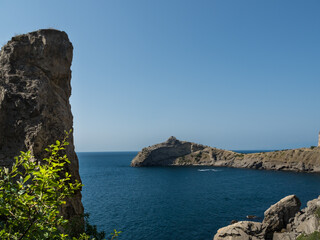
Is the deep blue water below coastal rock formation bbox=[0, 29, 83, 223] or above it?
below

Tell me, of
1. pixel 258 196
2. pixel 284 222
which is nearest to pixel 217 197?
pixel 258 196

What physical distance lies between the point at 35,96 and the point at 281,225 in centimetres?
4597

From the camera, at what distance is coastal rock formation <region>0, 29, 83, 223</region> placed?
22031 mm

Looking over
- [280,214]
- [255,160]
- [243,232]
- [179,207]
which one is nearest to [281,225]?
[280,214]

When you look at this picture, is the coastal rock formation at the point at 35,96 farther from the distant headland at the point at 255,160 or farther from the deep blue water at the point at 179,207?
the distant headland at the point at 255,160

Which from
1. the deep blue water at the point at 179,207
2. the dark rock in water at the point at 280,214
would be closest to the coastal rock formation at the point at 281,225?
the dark rock in water at the point at 280,214

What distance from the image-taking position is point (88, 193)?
8244cm

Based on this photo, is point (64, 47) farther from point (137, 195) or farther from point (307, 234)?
point (137, 195)

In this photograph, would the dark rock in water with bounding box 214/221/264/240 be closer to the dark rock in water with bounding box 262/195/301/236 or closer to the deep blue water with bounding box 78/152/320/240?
the dark rock in water with bounding box 262/195/301/236

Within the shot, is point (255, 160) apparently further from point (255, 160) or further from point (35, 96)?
point (35, 96)

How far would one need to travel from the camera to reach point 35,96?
23703 millimetres

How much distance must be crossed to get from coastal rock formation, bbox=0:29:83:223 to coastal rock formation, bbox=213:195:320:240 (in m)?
A: 26.0

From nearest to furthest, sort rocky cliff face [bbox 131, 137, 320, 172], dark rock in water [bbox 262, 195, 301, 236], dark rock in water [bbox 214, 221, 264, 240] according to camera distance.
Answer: dark rock in water [bbox 214, 221, 264, 240] < dark rock in water [bbox 262, 195, 301, 236] < rocky cliff face [bbox 131, 137, 320, 172]

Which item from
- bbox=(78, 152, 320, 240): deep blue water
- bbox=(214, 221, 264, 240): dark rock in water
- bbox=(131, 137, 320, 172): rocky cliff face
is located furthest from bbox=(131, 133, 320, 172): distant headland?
bbox=(214, 221, 264, 240): dark rock in water
